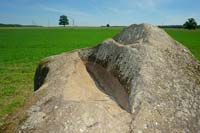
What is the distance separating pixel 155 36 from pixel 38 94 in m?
2.45

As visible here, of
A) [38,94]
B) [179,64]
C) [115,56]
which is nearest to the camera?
[38,94]

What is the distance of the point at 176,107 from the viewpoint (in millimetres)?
4207

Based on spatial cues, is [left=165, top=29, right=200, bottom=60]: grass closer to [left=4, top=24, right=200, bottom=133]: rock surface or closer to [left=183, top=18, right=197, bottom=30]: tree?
[left=4, top=24, right=200, bottom=133]: rock surface

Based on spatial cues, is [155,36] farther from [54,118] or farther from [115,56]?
[54,118]

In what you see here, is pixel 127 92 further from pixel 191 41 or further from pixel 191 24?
pixel 191 24

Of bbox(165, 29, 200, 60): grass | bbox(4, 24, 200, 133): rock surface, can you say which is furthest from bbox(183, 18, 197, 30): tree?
bbox(4, 24, 200, 133): rock surface

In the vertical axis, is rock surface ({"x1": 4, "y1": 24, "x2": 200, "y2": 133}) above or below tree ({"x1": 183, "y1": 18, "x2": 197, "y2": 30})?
above

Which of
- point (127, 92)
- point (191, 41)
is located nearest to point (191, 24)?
point (191, 41)

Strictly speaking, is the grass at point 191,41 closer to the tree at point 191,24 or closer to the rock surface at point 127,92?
the rock surface at point 127,92

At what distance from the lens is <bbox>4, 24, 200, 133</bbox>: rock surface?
3.95 metres

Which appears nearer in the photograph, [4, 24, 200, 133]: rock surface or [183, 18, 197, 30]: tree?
[4, 24, 200, 133]: rock surface

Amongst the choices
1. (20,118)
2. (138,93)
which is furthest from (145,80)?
(20,118)

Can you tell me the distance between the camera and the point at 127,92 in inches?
182

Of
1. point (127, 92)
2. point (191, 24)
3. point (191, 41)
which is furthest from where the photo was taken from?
point (191, 24)
